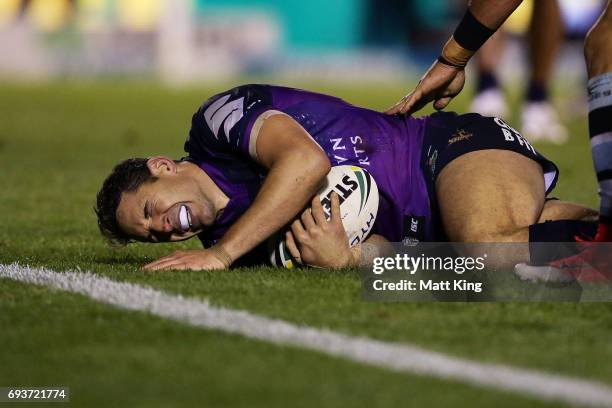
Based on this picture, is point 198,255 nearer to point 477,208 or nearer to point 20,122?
point 477,208

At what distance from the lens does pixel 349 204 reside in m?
4.38

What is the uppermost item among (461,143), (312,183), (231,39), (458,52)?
(458,52)

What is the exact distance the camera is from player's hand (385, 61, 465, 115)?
4.70 meters

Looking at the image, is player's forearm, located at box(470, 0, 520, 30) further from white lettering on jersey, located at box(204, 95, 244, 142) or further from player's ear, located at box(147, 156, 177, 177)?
player's ear, located at box(147, 156, 177, 177)

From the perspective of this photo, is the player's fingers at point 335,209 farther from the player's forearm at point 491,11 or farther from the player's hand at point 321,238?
the player's forearm at point 491,11

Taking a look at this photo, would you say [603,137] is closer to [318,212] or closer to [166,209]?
[318,212]

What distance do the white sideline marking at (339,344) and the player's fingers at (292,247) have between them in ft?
2.08

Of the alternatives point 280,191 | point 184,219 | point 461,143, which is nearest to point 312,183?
point 280,191

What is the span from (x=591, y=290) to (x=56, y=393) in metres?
1.83

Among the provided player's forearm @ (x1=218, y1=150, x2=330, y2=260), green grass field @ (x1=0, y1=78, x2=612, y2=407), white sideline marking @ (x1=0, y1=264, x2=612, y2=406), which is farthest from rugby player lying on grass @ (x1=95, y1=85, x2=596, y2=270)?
white sideline marking @ (x1=0, y1=264, x2=612, y2=406)

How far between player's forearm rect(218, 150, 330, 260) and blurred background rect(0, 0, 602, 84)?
22901mm

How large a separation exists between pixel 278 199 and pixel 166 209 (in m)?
0.43

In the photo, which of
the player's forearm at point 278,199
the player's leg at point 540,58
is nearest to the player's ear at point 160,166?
the player's forearm at point 278,199

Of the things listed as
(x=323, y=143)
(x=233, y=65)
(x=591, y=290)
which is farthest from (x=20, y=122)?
(x=233, y=65)
